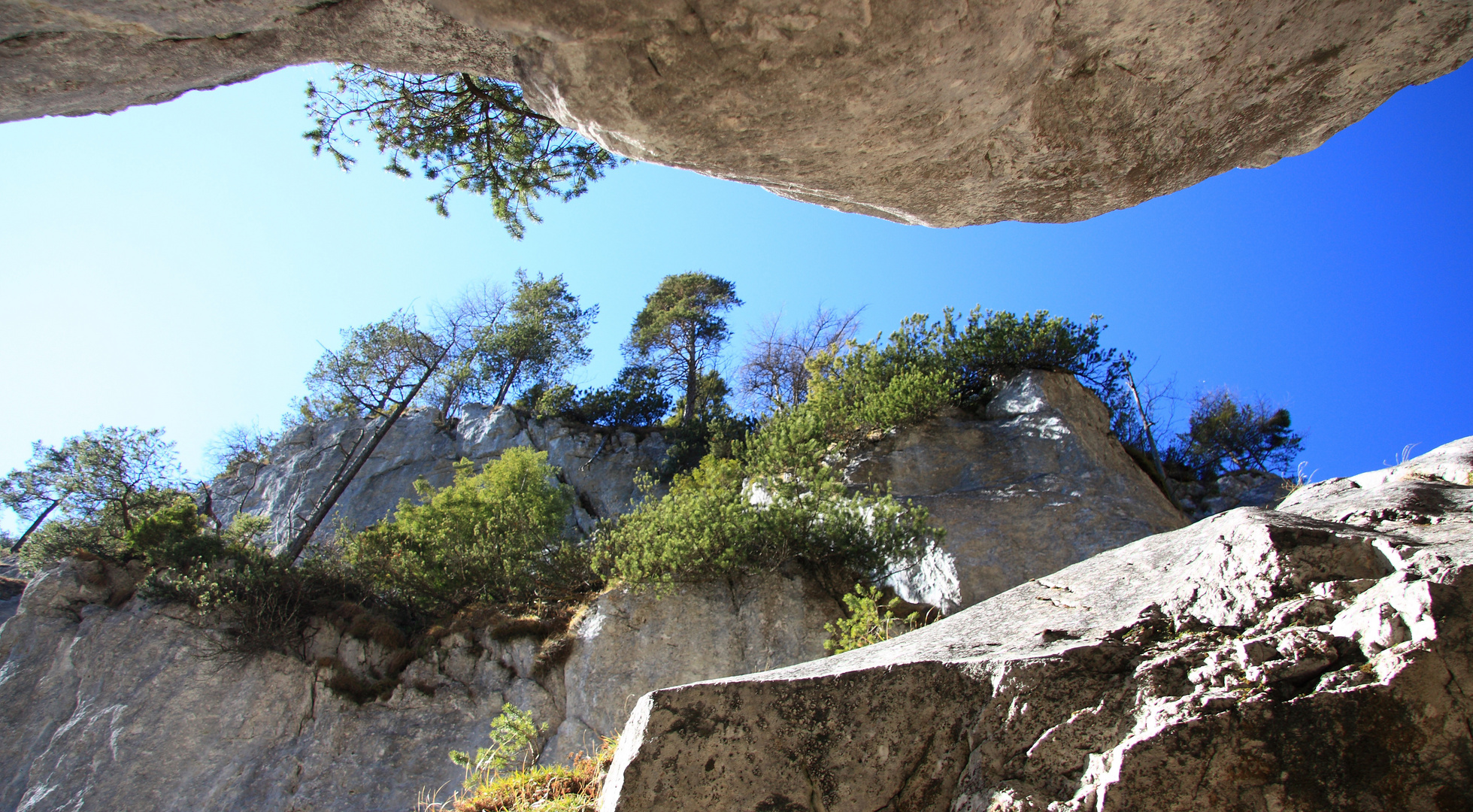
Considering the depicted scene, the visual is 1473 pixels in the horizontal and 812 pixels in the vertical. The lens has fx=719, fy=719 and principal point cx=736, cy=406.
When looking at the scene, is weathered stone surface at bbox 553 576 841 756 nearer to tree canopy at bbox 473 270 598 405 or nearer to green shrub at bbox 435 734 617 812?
green shrub at bbox 435 734 617 812

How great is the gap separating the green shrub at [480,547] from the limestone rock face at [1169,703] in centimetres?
1094

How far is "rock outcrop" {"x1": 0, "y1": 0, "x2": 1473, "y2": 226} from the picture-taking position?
2453 millimetres

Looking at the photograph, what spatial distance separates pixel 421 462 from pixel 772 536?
16.9 m

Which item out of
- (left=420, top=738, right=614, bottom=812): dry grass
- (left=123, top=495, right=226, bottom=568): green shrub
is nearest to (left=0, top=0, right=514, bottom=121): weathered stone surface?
(left=420, top=738, right=614, bottom=812): dry grass

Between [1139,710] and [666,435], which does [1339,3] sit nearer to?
[1139,710]

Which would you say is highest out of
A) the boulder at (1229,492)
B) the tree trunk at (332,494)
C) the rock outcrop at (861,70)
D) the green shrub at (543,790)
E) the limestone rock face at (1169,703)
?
the boulder at (1229,492)

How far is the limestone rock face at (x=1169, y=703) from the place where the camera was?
217cm

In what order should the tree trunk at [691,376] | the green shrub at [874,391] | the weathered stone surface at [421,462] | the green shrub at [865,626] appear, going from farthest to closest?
the tree trunk at [691,376] < the weathered stone surface at [421,462] < the green shrub at [874,391] < the green shrub at [865,626]

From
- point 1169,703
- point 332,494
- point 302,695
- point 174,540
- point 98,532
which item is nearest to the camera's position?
point 1169,703

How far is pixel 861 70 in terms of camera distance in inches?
104

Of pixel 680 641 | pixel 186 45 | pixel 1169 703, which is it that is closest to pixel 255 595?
pixel 680 641

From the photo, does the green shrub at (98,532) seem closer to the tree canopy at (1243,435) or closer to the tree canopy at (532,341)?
the tree canopy at (532,341)

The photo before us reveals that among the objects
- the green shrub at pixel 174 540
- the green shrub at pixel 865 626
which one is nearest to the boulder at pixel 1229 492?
the green shrub at pixel 865 626

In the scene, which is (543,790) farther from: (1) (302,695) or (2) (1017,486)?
(1) (302,695)
